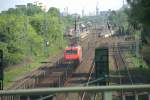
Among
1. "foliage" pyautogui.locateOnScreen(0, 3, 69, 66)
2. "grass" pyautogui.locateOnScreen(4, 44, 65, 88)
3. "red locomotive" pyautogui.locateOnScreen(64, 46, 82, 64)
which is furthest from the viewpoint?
"foliage" pyautogui.locateOnScreen(0, 3, 69, 66)

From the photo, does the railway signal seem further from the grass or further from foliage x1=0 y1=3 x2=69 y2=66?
foliage x1=0 y1=3 x2=69 y2=66

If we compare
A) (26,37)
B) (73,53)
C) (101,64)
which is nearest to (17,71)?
(73,53)

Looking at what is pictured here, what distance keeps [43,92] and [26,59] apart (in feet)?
137

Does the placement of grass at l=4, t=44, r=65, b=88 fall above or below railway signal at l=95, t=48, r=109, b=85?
below

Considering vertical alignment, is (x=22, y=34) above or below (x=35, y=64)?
above

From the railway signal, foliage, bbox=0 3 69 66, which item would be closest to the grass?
foliage, bbox=0 3 69 66

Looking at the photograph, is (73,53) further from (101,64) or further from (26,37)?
(101,64)

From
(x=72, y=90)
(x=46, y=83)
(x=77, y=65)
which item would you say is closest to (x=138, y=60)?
(x=77, y=65)

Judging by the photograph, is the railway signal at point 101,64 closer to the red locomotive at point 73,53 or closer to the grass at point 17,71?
the grass at point 17,71

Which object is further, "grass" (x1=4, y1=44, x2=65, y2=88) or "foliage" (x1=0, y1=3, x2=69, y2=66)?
"foliage" (x1=0, y1=3, x2=69, y2=66)

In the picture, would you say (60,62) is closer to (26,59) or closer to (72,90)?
(26,59)

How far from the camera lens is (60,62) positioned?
43125 mm

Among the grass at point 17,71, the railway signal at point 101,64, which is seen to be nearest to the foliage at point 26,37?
the grass at point 17,71

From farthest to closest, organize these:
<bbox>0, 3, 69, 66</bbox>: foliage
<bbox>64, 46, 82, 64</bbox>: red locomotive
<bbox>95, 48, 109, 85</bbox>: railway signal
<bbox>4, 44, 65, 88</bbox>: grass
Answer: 1. <bbox>0, 3, 69, 66</bbox>: foliage
2. <bbox>64, 46, 82, 64</bbox>: red locomotive
3. <bbox>4, 44, 65, 88</bbox>: grass
4. <bbox>95, 48, 109, 85</bbox>: railway signal
